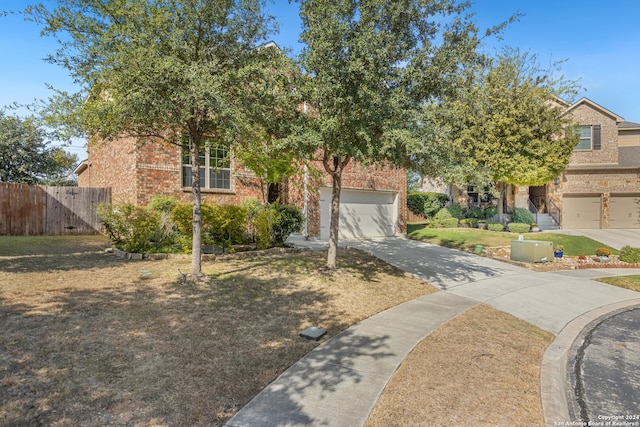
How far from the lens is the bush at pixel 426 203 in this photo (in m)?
26.9

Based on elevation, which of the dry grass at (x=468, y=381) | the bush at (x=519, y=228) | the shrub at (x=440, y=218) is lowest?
the dry grass at (x=468, y=381)

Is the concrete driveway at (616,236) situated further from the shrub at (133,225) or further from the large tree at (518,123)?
the shrub at (133,225)

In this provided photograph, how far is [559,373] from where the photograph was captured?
475 centimetres

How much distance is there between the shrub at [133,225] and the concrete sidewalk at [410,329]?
6.52 m

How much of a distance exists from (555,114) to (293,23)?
16.4 meters

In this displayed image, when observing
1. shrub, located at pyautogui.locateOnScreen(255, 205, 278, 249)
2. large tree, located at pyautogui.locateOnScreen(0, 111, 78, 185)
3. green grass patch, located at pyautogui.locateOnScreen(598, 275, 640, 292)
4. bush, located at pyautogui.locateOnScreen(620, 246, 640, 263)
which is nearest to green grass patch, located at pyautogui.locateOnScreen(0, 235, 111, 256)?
shrub, located at pyautogui.locateOnScreen(255, 205, 278, 249)

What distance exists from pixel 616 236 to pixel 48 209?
27482mm

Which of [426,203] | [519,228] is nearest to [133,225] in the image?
[519,228]

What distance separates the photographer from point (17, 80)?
37.5ft

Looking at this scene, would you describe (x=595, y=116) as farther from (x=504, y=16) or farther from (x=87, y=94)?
(x=87, y=94)

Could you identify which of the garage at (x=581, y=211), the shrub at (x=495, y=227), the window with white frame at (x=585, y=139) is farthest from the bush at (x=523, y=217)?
the window with white frame at (x=585, y=139)

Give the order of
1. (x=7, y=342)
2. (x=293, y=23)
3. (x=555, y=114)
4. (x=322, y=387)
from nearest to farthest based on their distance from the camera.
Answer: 1. (x=322, y=387)
2. (x=7, y=342)
3. (x=293, y=23)
4. (x=555, y=114)

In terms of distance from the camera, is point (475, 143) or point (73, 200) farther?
point (475, 143)

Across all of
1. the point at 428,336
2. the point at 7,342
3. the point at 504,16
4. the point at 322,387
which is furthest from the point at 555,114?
the point at 7,342
